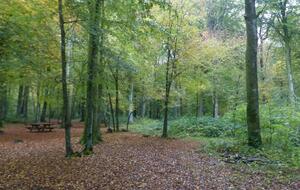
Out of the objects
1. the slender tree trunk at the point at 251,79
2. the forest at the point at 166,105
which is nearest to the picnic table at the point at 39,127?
the forest at the point at 166,105

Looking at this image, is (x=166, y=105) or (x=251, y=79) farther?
(x=166, y=105)

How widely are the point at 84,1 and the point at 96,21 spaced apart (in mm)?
721

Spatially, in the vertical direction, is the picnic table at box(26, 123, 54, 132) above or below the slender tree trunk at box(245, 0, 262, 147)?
below

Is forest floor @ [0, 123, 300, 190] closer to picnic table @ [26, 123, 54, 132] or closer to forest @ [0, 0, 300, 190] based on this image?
forest @ [0, 0, 300, 190]

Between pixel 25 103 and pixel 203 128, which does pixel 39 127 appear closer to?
pixel 203 128

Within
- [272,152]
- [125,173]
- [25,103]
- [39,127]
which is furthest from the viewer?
[25,103]

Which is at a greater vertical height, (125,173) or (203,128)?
(203,128)

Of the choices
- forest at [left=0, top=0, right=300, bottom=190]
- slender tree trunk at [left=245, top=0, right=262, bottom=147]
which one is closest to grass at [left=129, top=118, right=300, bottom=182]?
forest at [left=0, top=0, right=300, bottom=190]

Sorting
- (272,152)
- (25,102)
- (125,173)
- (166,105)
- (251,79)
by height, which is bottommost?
(125,173)

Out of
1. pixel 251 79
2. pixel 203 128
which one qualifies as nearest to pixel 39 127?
pixel 203 128

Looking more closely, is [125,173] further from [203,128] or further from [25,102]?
[25,102]

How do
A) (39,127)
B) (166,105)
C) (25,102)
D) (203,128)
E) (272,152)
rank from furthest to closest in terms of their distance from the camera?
(25,102) < (39,127) < (203,128) < (166,105) < (272,152)

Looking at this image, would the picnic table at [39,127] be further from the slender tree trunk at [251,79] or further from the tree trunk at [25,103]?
the slender tree trunk at [251,79]

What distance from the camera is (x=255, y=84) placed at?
1283 cm
